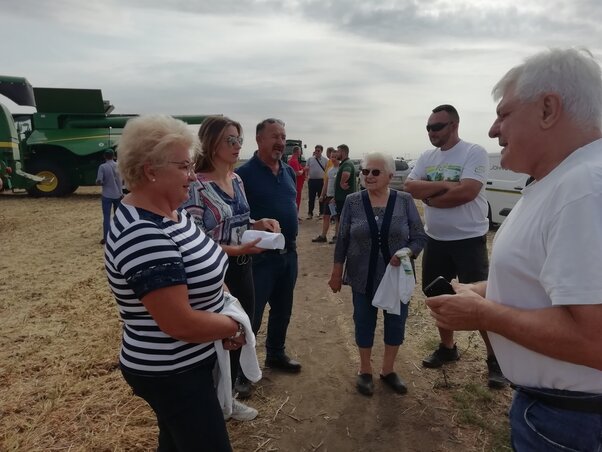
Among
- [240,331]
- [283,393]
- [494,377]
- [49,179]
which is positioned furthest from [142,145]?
[49,179]

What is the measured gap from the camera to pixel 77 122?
15.0 meters

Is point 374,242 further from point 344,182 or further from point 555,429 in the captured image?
point 344,182

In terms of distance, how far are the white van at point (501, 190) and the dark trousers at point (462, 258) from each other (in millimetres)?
6209

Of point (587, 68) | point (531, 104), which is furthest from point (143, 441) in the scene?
point (587, 68)

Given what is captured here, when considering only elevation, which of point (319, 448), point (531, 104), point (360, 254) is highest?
point (531, 104)

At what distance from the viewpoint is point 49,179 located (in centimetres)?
1488

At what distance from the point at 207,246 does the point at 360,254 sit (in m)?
1.67

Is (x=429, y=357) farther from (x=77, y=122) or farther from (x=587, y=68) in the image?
(x=77, y=122)

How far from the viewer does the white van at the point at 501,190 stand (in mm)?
8812

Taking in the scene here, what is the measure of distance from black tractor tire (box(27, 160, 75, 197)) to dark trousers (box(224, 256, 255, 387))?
14760 mm

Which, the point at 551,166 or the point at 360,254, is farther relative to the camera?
the point at 360,254

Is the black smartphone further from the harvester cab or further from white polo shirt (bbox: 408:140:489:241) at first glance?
the harvester cab

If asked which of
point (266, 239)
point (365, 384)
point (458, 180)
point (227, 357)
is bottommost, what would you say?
point (365, 384)

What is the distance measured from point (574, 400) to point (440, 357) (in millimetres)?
2504
